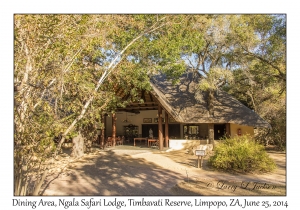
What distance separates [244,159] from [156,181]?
146 inches

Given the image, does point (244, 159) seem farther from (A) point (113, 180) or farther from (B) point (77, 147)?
(B) point (77, 147)

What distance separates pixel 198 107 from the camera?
18.6m

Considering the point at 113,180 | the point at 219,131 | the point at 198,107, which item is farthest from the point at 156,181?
the point at 219,131

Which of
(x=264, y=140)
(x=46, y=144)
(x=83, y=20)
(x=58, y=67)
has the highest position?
(x=83, y=20)

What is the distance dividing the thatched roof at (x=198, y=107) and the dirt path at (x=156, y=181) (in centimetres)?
598

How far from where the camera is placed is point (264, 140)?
1919 centimetres

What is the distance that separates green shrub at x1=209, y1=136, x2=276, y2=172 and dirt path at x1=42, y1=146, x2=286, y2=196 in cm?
40

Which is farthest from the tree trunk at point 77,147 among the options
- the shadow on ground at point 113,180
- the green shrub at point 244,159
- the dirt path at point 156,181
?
the green shrub at point 244,159

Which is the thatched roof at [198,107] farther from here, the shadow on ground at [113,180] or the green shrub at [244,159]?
the shadow on ground at [113,180]

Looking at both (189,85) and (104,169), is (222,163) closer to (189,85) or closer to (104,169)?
(104,169)

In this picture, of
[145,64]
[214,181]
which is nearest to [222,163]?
[214,181]

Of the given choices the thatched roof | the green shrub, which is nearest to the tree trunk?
the thatched roof

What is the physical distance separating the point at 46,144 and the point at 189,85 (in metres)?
18.3

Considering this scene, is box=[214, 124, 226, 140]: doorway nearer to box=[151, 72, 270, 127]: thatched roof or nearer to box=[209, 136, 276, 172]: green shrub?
box=[151, 72, 270, 127]: thatched roof
